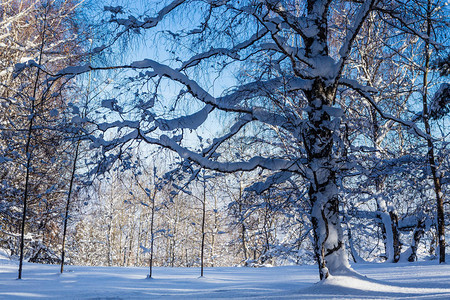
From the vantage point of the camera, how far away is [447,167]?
7.39 meters

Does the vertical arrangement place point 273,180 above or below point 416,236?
above

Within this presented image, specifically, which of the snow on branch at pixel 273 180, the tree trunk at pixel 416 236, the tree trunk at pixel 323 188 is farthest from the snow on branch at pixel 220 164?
the tree trunk at pixel 416 236

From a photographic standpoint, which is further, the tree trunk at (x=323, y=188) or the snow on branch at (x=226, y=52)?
the snow on branch at (x=226, y=52)

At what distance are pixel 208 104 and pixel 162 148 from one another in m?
0.92

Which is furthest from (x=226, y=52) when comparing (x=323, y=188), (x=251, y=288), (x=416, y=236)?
(x=416, y=236)

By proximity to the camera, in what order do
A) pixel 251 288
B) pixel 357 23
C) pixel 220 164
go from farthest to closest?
1. pixel 251 288
2. pixel 220 164
3. pixel 357 23

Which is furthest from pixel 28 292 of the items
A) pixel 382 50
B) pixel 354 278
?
pixel 382 50

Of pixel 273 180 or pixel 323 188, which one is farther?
pixel 273 180

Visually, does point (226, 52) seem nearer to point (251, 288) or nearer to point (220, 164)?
point (220, 164)

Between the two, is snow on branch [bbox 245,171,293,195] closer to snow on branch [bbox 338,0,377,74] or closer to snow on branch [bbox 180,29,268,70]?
snow on branch [bbox 338,0,377,74]

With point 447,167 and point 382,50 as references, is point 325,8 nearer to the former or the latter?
point 447,167

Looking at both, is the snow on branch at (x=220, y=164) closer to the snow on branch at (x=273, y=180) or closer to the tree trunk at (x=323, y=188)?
the tree trunk at (x=323, y=188)

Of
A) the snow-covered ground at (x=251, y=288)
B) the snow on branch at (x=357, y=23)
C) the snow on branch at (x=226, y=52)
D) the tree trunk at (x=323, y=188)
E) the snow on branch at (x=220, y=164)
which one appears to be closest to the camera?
the snow-covered ground at (x=251, y=288)

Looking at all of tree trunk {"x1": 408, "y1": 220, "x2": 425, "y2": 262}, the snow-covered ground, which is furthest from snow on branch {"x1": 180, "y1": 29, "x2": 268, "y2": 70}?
tree trunk {"x1": 408, "y1": 220, "x2": 425, "y2": 262}
